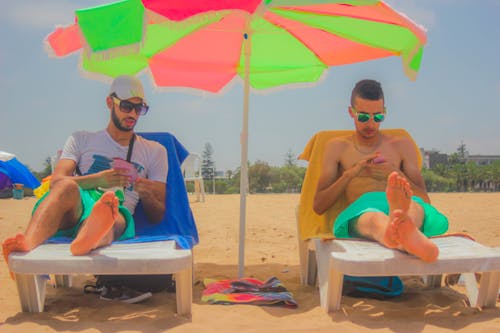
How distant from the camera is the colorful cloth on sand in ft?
10.5

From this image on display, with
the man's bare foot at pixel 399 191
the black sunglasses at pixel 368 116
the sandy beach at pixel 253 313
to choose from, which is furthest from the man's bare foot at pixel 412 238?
the black sunglasses at pixel 368 116


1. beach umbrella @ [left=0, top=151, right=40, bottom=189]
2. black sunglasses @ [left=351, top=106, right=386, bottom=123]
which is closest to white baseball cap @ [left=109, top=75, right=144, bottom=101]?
black sunglasses @ [left=351, top=106, right=386, bottom=123]

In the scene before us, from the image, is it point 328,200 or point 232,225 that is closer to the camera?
point 328,200

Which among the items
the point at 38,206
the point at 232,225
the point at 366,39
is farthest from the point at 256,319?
the point at 232,225

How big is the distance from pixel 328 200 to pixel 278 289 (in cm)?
76

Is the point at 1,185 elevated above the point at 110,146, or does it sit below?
below

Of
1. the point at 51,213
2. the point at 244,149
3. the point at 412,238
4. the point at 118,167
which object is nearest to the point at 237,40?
the point at 244,149

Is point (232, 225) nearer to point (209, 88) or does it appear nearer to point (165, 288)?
point (209, 88)

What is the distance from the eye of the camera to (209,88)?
493cm

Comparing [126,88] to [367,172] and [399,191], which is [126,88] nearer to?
[367,172]

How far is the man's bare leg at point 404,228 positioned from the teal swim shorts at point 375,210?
1.47 ft

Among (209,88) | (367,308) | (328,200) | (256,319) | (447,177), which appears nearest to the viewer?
(256,319)

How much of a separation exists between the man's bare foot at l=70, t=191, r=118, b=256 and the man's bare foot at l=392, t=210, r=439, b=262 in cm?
146

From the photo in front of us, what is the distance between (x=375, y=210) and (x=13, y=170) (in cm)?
1461
